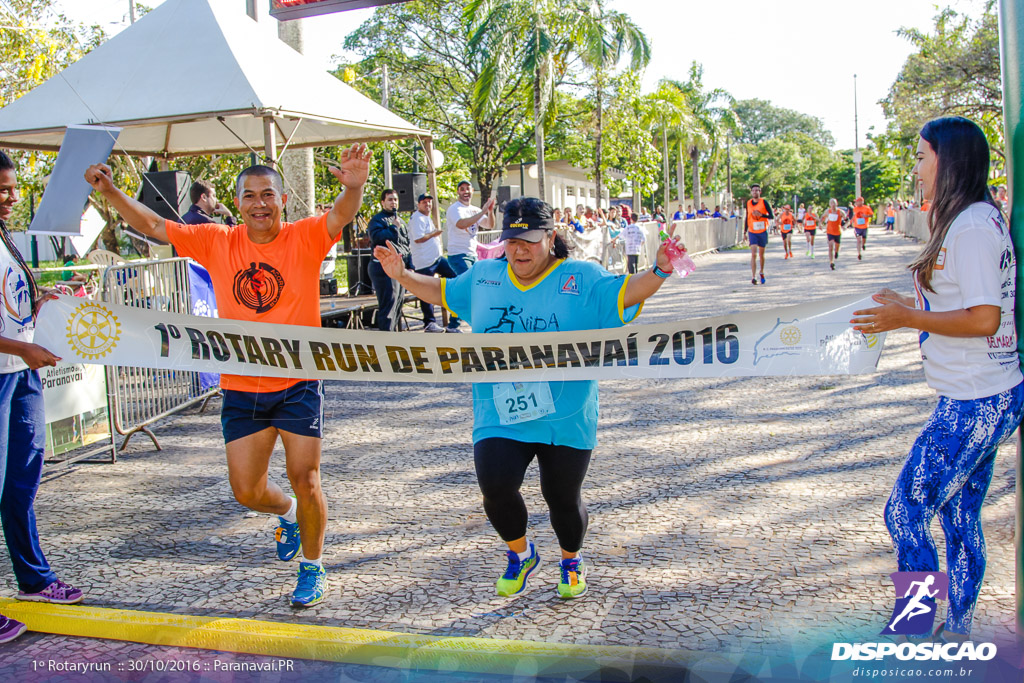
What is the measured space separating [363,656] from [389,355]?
135 centimetres

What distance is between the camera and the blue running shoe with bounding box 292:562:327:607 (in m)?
3.91

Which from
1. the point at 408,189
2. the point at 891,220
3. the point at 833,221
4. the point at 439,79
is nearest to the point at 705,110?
the point at 891,220

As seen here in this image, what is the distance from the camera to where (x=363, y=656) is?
11.2ft

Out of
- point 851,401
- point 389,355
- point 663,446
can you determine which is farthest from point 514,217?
point 851,401

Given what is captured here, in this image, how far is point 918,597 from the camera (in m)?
3.06

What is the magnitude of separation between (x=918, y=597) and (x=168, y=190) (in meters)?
11.8

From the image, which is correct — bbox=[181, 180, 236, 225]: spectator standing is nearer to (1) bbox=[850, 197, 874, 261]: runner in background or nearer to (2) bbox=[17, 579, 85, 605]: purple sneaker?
(2) bbox=[17, 579, 85, 605]: purple sneaker

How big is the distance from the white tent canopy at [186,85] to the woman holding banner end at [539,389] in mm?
7418

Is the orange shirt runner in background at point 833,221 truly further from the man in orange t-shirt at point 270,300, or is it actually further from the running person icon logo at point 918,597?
the running person icon logo at point 918,597

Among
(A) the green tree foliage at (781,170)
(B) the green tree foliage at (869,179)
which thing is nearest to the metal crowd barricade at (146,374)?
(B) the green tree foliage at (869,179)

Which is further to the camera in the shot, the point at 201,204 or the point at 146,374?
the point at 201,204

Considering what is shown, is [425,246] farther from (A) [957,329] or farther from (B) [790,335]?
(A) [957,329]

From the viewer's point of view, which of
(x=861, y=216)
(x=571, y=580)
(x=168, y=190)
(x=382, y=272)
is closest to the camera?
(x=571, y=580)

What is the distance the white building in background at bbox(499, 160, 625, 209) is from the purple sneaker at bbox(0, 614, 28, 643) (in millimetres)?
38730
